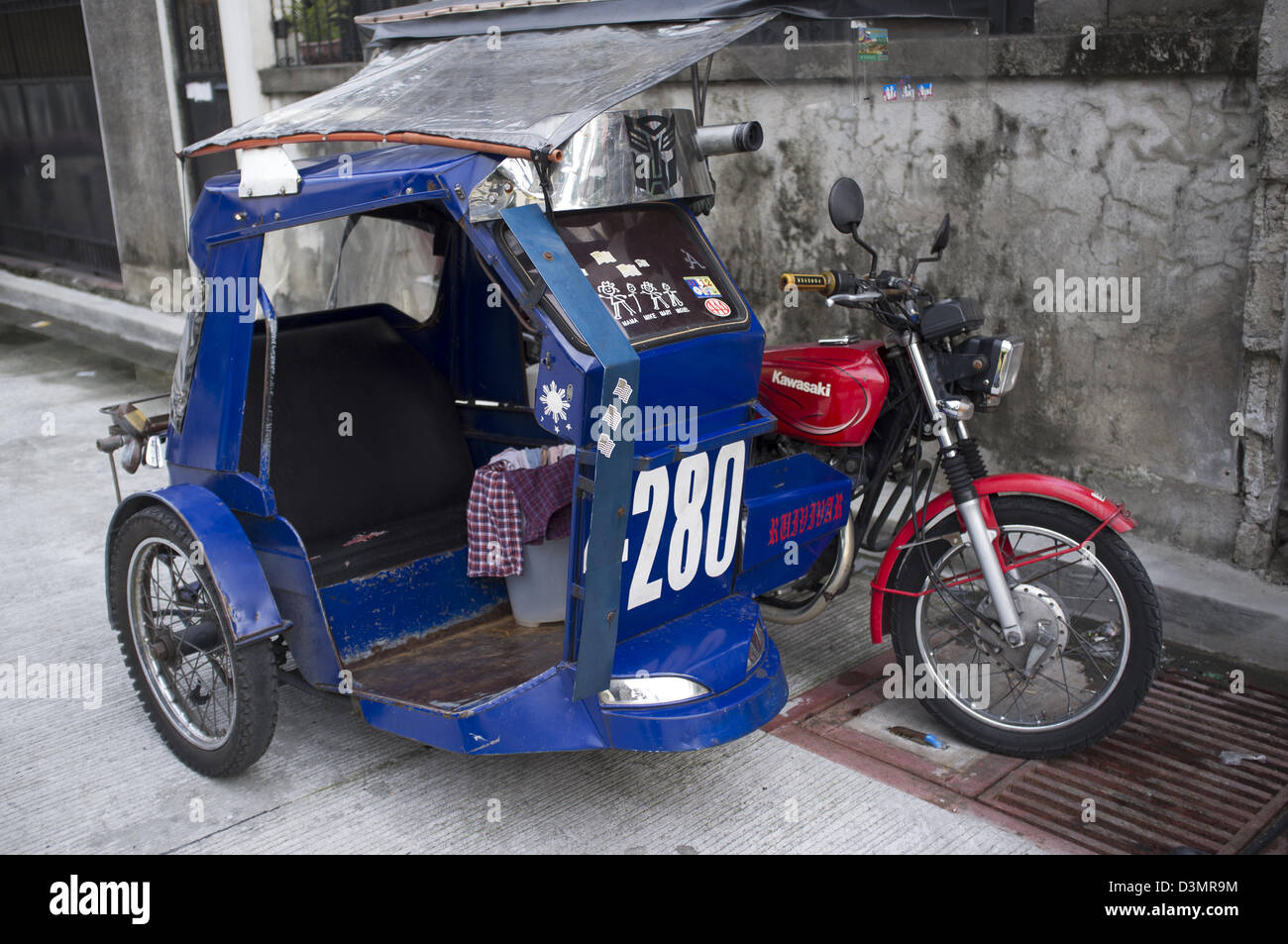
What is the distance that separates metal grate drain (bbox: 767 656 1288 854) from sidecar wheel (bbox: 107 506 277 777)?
5.27ft

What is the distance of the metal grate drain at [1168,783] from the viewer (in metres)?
3.24

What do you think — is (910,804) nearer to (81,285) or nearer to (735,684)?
(735,684)

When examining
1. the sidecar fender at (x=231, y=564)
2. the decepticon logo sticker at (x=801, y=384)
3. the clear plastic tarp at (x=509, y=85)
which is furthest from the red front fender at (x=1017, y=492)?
the sidecar fender at (x=231, y=564)

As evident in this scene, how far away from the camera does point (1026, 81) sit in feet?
15.6

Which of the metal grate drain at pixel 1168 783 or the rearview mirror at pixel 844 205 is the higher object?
the rearview mirror at pixel 844 205

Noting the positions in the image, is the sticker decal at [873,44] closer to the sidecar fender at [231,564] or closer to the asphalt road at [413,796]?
the asphalt road at [413,796]

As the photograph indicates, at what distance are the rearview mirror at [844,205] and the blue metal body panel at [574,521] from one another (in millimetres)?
422

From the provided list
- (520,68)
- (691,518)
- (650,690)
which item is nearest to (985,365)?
(691,518)

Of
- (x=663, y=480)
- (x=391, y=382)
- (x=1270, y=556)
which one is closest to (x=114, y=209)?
(x=391, y=382)

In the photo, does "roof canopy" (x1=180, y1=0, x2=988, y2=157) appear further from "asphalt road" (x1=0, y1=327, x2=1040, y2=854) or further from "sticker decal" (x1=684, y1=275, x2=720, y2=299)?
"asphalt road" (x1=0, y1=327, x2=1040, y2=854)

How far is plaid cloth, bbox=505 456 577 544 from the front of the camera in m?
3.79

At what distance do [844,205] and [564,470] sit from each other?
1.19m

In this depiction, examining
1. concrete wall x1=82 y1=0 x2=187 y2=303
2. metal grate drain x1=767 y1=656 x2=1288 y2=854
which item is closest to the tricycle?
metal grate drain x1=767 y1=656 x2=1288 y2=854

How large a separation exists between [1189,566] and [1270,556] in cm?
28
